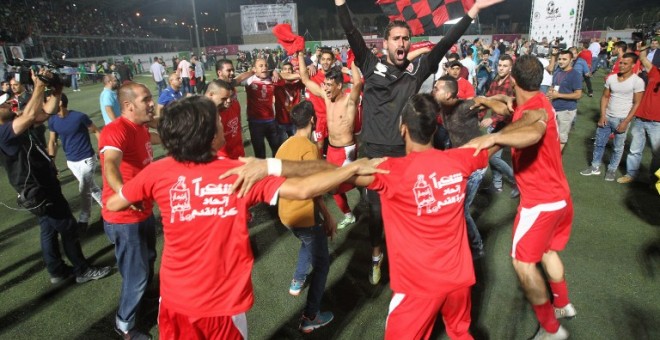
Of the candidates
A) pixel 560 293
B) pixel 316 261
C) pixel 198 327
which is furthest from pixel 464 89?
pixel 198 327

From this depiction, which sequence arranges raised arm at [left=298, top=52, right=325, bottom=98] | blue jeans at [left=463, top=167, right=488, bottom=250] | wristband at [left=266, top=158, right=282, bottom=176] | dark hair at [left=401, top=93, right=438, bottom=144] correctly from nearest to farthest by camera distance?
1. wristband at [left=266, top=158, right=282, bottom=176]
2. dark hair at [left=401, top=93, right=438, bottom=144]
3. blue jeans at [left=463, top=167, right=488, bottom=250]
4. raised arm at [left=298, top=52, right=325, bottom=98]

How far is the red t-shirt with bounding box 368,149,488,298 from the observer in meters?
2.18

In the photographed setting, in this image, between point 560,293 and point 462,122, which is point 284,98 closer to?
point 462,122

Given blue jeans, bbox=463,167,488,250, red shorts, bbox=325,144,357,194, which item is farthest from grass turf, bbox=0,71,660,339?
red shorts, bbox=325,144,357,194

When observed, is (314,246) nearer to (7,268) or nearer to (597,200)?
(7,268)

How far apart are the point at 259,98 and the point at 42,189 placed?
366 centimetres

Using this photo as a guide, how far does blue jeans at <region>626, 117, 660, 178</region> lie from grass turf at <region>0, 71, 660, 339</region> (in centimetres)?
70

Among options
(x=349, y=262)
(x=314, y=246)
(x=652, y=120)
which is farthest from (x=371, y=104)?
(x=652, y=120)

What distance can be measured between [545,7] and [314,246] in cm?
2224

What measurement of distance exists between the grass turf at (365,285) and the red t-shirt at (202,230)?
1.53 m

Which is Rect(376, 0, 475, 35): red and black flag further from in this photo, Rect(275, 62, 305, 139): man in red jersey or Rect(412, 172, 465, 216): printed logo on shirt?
Rect(412, 172, 465, 216): printed logo on shirt

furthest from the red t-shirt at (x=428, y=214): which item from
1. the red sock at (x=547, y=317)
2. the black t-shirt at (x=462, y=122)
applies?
the black t-shirt at (x=462, y=122)

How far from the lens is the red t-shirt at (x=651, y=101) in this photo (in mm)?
6098

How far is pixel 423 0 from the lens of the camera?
5.60 metres
